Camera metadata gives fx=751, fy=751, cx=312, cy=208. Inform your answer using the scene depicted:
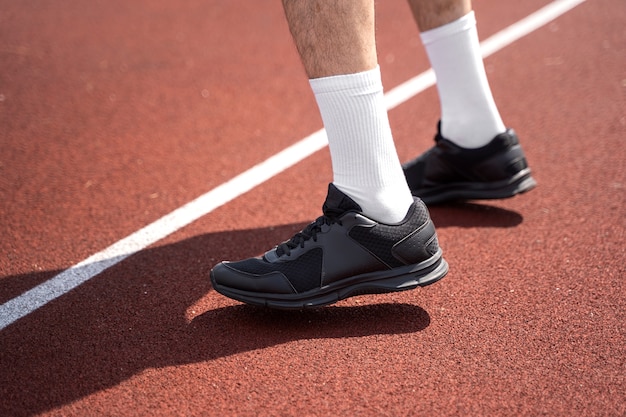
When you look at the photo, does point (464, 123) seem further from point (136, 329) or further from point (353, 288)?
point (136, 329)

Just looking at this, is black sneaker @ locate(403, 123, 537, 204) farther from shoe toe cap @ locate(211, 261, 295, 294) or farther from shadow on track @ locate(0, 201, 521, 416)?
shoe toe cap @ locate(211, 261, 295, 294)

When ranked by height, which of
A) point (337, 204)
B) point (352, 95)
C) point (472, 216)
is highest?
point (352, 95)

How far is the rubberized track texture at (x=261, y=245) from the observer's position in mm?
1763

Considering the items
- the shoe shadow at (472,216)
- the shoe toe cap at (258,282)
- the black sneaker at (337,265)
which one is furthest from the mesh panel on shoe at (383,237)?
the shoe shadow at (472,216)

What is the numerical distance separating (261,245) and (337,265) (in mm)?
532

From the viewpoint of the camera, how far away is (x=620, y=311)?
2.04 metres

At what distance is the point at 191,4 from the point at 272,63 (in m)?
1.68

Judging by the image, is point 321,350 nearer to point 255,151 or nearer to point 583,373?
point 583,373

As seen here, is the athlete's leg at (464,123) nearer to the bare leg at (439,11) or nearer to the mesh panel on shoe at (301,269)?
the bare leg at (439,11)

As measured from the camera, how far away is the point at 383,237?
203 cm

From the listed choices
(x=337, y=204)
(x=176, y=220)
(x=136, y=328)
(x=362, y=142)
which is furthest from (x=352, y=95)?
(x=176, y=220)

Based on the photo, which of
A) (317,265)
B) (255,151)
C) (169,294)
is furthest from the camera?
(255,151)

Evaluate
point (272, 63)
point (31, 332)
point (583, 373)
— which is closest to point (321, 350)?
point (583, 373)

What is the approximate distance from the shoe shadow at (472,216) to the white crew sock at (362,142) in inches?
24.6
